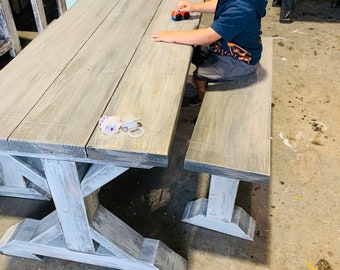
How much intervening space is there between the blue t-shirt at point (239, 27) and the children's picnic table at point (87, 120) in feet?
0.58

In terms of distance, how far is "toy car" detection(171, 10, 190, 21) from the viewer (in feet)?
5.73

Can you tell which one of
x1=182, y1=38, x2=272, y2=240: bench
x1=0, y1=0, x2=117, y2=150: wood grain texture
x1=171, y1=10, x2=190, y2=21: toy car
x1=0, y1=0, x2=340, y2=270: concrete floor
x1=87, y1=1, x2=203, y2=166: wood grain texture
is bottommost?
x1=0, y1=0, x2=340, y2=270: concrete floor

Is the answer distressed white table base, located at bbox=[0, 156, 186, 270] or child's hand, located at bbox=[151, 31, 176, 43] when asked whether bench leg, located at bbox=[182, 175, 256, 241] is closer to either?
distressed white table base, located at bbox=[0, 156, 186, 270]

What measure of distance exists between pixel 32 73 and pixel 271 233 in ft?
4.03

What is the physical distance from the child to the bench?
76 mm

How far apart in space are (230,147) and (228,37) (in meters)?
0.50

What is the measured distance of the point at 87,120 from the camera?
1.12 m

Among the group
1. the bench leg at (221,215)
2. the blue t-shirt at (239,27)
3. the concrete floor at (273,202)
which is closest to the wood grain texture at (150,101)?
the blue t-shirt at (239,27)

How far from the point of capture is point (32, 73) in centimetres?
134

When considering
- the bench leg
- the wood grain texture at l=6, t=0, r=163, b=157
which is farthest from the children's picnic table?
the bench leg

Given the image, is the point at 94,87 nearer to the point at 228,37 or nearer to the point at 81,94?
the point at 81,94

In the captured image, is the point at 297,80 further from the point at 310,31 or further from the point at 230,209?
the point at 230,209

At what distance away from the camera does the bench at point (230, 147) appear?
1330mm

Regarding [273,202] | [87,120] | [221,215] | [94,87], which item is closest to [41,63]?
[94,87]
